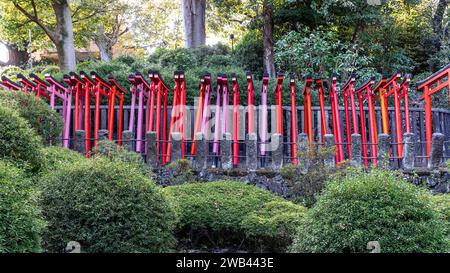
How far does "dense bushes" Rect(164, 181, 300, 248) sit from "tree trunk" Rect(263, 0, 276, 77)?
34.4 ft

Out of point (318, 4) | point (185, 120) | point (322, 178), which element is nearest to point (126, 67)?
point (185, 120)

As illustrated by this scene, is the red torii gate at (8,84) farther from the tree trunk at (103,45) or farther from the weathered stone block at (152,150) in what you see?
the tree trunk at (103,45)

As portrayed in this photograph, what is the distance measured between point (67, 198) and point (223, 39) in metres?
22.1

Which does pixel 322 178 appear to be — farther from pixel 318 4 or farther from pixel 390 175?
pixel 318 4

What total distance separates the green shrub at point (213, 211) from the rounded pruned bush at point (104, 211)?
1391mm

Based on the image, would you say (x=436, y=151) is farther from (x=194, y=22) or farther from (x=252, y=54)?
(x=194, y=22)

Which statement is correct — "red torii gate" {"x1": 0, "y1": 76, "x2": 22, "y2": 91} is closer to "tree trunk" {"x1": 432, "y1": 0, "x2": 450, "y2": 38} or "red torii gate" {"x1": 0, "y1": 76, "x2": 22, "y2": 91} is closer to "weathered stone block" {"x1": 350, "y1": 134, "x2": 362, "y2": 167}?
"weathered stone block" {"x1": 350, "y1": 134, "x2": 362, "y2": 167}

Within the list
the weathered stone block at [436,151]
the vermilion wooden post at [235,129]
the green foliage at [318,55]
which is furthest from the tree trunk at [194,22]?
the weathered stone block at [436,151]

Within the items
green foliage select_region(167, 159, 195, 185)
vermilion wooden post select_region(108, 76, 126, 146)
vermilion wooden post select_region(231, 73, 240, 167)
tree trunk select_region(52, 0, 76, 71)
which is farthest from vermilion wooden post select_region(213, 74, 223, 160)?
tree trunk select_region(52, 0, 76, 71)

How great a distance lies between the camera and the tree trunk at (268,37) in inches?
742

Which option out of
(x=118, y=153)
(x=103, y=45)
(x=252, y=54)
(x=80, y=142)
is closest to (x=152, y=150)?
(x=80, y=142)

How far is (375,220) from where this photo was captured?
553 cm

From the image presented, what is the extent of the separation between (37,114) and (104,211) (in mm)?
4330

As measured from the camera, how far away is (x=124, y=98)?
1511 cm
